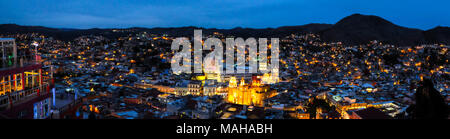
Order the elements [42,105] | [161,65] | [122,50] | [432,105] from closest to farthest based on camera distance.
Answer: [432,105] < [42,105] < [161,65] < [122,50]

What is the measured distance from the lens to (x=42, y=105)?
3812 millimetres

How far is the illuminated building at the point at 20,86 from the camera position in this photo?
3262 millimetres

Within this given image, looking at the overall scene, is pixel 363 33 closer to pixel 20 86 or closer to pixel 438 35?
pixel 438 35

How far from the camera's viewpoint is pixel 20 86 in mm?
3523

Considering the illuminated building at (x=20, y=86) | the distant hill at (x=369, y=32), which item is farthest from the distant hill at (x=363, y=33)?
the illuminated building at (x=20, y=86)

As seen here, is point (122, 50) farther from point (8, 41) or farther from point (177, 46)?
point (8, 41)

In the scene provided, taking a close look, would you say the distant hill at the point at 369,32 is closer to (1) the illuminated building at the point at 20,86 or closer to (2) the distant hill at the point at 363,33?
(2) the distant hill at the point at 363,33

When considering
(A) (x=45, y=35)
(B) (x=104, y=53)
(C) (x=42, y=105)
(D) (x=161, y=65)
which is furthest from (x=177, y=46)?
(C) (x=42, y=105)

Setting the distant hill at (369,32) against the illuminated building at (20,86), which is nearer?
the illuminated building at (20,86)

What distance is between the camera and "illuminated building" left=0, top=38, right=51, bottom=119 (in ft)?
Answer: 10.7

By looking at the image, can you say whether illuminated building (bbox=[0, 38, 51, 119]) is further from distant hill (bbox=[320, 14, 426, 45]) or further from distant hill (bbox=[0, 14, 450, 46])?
distant hill (bbox=[320, 14, 426, 45])

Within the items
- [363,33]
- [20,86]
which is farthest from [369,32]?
[20,86]
